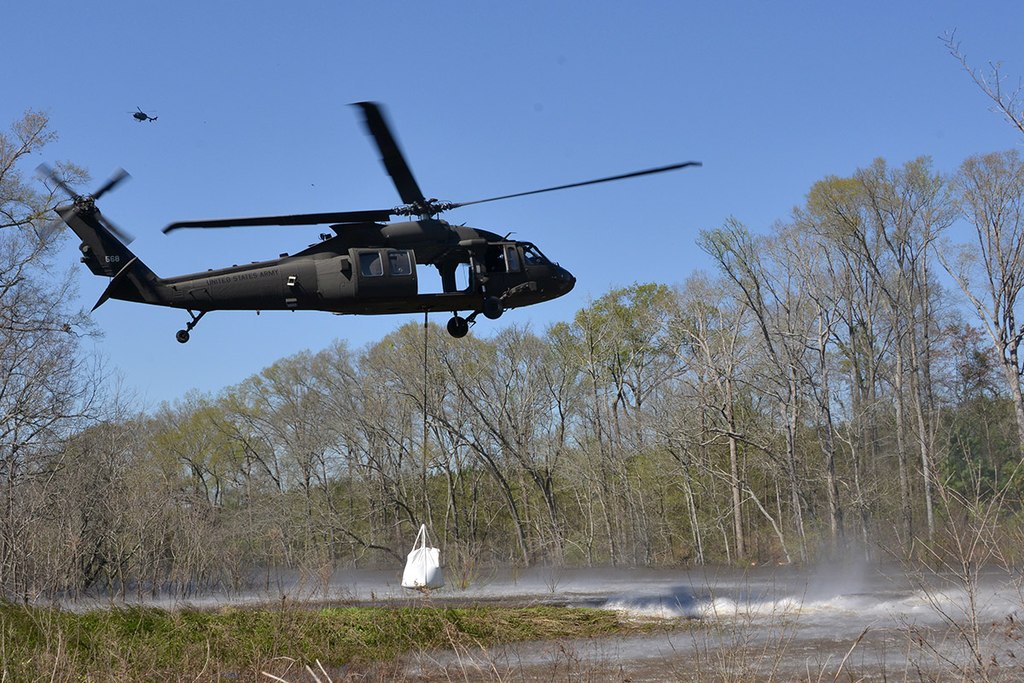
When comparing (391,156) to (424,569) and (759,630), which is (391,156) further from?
(424,569)

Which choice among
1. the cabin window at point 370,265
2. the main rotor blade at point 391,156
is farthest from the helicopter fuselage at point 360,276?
the main rotor blade at point 391,156

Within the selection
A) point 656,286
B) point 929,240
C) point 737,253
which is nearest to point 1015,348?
point 929,240

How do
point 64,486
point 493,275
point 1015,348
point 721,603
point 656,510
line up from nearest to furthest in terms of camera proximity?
point 493,275 < point 721,603 < point 64,486 < point 1015,348 < point 656,510

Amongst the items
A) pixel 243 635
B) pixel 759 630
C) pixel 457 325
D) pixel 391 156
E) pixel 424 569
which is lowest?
pixel 759 630

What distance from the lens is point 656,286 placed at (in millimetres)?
49062

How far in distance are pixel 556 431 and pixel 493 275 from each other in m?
32.5

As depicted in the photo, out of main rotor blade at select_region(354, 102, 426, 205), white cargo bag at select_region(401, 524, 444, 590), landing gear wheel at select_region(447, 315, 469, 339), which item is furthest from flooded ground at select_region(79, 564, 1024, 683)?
main rotor blade at select_region(354, 102, 426, 205)

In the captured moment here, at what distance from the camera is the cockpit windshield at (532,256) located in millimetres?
16703

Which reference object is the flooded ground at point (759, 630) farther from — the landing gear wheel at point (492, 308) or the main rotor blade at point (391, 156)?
the main rotor blade at point (391, 156)

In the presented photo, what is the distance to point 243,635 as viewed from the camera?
14.1 meters

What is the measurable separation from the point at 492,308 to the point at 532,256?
55.8 inches

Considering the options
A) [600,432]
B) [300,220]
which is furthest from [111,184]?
[600,432]

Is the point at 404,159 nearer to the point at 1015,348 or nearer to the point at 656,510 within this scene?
the point at 1015,348

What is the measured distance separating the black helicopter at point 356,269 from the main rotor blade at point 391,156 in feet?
0.09
